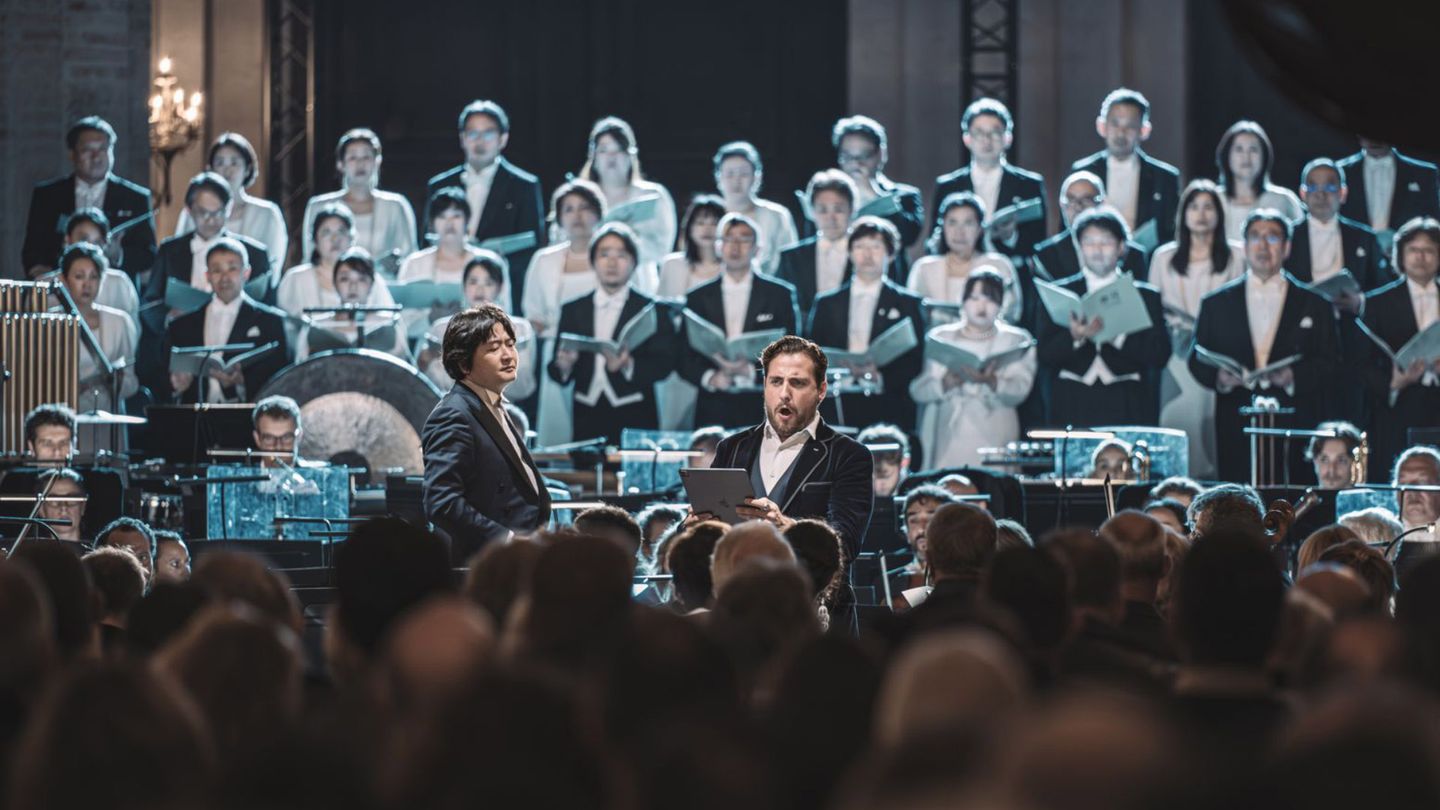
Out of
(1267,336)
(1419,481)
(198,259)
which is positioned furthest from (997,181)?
(198,259)

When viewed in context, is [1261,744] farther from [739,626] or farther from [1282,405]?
[1282,405]

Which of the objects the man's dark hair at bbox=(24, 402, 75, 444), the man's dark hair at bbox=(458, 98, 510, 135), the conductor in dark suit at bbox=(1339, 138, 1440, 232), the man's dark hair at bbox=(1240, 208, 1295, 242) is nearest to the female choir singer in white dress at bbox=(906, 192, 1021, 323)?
the man's dark hair at bbox=(1240, 208, 1295, 242)

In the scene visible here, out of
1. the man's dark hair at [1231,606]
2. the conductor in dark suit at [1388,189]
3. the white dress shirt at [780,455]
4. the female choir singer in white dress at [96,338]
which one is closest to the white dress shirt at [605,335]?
the female choir singer in white dress at [96,338]

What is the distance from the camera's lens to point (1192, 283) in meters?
13.6

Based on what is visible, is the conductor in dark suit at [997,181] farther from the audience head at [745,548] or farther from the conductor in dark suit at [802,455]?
the audience head at [745,548]

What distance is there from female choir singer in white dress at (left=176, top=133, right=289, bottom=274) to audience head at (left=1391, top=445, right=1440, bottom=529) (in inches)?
301

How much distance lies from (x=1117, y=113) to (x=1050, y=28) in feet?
11.3

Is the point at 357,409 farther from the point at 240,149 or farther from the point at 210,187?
the point at 240,149

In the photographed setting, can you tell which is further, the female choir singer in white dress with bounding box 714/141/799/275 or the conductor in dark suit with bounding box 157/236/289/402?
the female choir singer in white dress with bounding box 714/141/799/275

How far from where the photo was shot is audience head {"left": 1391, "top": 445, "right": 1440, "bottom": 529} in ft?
33.8

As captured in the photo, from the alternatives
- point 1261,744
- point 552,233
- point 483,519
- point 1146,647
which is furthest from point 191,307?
point 1261,744

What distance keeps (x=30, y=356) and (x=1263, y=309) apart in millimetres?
7299

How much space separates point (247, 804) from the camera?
225 centimetres

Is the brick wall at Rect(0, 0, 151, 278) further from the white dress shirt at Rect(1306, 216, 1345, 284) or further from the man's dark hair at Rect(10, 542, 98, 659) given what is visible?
the man's dark hair at Rect(10, 542, 98, 659)
